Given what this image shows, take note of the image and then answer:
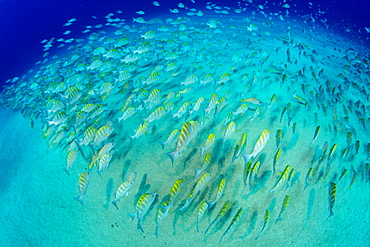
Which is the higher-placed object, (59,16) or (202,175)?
(202,175)

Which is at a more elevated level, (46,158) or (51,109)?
(51,109)

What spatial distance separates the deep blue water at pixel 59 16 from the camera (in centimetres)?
3953

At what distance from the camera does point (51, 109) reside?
595 cm

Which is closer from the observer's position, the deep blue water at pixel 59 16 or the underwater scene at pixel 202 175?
the underwater scene at pixel 202 175

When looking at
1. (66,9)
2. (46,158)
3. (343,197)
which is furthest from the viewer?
(66,9)

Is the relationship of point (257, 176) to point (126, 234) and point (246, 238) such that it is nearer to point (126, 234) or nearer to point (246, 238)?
point (246, 238)

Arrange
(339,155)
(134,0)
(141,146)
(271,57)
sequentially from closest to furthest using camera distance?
(339,155), (141,146), (271,57), (134,0)

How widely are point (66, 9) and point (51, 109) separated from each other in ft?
216

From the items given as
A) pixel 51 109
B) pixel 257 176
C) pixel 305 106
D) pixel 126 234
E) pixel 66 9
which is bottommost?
pixel 66 9

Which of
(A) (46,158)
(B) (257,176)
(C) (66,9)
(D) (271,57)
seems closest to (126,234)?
(B) (257,176)

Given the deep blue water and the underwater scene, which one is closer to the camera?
the underwater scene

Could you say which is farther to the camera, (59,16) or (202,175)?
(59,16)

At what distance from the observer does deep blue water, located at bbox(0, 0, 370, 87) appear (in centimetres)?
3953

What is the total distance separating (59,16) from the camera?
5241 centimetres
